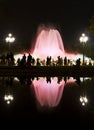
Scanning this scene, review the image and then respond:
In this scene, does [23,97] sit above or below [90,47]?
below

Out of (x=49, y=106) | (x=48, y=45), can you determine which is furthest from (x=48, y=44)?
(x=49, y=106)

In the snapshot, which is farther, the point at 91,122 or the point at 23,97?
the point at 23,97

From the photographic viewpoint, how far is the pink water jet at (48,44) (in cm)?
6899

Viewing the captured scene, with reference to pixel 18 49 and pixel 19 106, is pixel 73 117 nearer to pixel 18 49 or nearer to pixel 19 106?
pixel 19 106

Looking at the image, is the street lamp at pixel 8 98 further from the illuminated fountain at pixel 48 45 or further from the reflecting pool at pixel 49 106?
the illuminated fountain at pixel 48 45

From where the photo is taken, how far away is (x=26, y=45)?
7169 centimetres

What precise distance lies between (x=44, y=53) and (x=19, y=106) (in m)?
54.0

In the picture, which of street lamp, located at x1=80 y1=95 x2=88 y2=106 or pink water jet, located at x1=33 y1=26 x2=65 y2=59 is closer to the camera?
street lamp, located at x1=80 y1=95 x2=88 y2=106

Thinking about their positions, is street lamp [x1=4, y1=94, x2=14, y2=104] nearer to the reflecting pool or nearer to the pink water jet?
the reflecting pool

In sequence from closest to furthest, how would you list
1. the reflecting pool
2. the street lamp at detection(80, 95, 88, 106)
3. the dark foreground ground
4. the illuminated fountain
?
the reflecting pool, the street lamp at detection(80, 95, 88, 106), the dark foreground ground, the illuminated fountain

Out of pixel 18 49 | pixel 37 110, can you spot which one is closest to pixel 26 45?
pixel 18 49

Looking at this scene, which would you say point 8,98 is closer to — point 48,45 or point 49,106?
point 49,106

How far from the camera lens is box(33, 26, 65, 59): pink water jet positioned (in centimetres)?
6899

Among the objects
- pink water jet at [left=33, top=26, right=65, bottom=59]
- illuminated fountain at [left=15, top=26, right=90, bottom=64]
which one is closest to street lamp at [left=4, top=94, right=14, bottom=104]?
illuminated fountain at [left=15, top=26, right=90, bottom=64]
